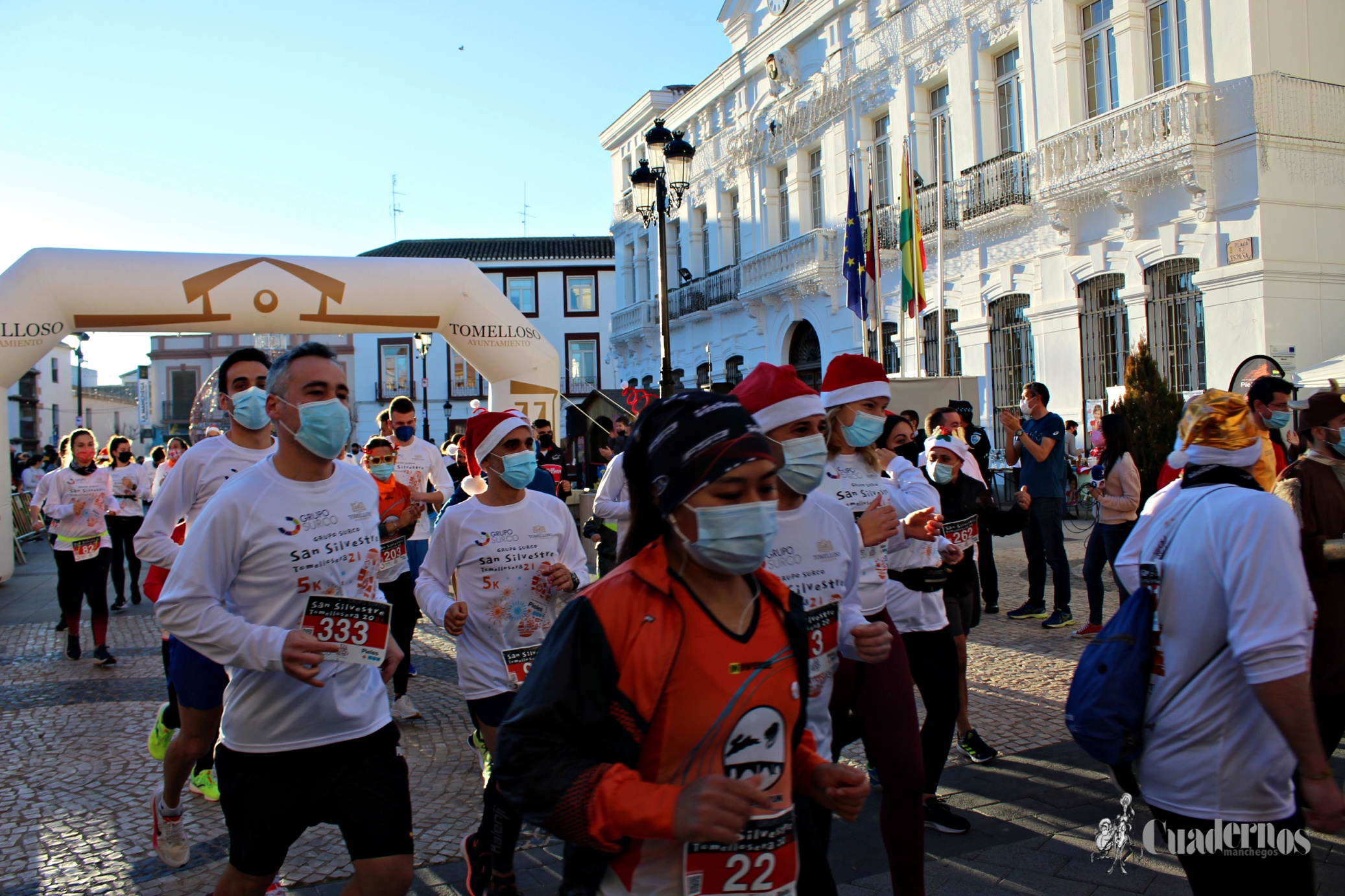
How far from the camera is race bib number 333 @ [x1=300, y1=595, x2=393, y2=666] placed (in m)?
3.02

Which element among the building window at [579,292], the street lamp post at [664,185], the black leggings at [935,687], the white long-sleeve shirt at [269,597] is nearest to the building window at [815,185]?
the street lamp post at [664,185]

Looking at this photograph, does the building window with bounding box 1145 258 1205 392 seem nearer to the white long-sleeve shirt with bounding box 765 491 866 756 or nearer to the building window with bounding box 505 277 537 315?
the white long-sleeve shirt with bounding box 765 491 866 756

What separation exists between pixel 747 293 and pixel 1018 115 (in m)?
9.20

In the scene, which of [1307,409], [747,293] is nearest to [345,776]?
[1307,409]

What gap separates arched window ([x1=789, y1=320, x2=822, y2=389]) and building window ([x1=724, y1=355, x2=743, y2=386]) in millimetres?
2243

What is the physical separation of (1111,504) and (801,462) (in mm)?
5935

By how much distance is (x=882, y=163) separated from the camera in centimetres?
2211

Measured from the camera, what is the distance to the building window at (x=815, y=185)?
24.5 meters

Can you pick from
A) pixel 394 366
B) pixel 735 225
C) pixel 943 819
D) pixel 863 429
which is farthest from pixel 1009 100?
pixel 394 366

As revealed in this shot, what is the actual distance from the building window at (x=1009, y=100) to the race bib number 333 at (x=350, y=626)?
17607 millimetres

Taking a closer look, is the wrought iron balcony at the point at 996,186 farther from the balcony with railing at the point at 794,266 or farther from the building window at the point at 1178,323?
the balcony with railing at the point at 794,266

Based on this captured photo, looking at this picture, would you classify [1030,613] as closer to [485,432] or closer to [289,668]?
[485,432]

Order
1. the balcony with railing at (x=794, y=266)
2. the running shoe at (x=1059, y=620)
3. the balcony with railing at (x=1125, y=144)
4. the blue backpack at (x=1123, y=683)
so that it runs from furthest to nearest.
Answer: the balcony with railing at (x=794, y=266) → the balcony with railing at (x=1125, y=144) → the running shoe at (x=1059, y=620) → the blue backpack at (x=1123, y=683)

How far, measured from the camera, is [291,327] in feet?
42.5
